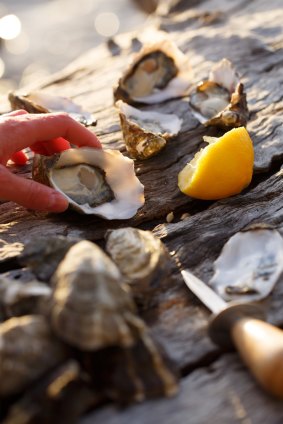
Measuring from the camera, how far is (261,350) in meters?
1.26

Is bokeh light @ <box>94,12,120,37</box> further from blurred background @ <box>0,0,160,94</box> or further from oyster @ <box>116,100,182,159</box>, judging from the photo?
oyster @ <box>116,100,182,159</box>

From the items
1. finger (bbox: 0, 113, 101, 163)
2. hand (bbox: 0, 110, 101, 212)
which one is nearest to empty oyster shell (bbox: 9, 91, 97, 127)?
hand (bbox: 0, 110, 101, 212)

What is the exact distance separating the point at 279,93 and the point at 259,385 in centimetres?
195

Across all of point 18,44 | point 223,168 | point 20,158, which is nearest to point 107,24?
point 18,44

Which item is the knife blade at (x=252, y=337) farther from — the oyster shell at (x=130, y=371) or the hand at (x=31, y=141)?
the hand at (x=31, y=141)

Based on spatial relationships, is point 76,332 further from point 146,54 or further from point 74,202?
point 146,54

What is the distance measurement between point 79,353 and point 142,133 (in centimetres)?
129

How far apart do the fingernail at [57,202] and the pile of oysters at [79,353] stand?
0.62m

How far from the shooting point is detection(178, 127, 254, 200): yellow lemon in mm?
1990

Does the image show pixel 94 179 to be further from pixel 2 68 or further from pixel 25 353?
pixel 2 68

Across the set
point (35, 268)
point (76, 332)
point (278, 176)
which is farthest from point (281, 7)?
point (76, 332)

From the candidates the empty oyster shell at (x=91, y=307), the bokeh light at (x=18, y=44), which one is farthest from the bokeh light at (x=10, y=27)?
the empty oyster shell at (x=91, y=307)

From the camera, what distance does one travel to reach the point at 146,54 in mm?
2941

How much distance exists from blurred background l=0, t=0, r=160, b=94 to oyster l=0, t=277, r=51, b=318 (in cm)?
483
